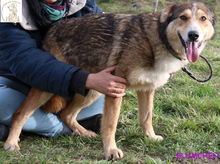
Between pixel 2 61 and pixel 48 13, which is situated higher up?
pixel 48 13

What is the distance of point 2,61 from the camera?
10.4ft

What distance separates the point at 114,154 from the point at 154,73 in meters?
0.87

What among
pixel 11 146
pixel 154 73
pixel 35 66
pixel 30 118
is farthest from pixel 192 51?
pixel 11 146

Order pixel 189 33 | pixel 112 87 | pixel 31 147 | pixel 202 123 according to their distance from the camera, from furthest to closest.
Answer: pixel 202 123 → pixel 31 147 → pixel 112 87 → pixel 189 33

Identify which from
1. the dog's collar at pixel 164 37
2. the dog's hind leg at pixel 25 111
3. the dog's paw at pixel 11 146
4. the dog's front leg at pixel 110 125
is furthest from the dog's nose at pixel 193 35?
the dog's paw at pixel 11 146

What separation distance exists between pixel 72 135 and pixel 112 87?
0.99m

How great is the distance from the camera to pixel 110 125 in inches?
108

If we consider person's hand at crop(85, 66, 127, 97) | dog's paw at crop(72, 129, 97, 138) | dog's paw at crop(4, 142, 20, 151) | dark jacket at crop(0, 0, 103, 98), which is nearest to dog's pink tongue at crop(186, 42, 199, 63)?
person's hand at crop(85, 66, 127, 97)

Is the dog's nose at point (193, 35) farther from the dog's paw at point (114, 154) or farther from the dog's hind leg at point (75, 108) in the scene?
the dog's hind leg at point (75, 108)

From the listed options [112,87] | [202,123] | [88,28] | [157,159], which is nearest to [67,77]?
[112,87]

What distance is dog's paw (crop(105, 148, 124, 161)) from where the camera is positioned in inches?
104

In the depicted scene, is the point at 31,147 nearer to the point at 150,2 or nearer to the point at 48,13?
the point at 48,13

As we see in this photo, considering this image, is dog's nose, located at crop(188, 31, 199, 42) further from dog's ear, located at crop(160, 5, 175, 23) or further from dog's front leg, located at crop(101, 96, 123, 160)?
dog's front leg, located at crop(101, 96, 123, 160)

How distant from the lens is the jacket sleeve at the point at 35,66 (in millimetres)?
2629
